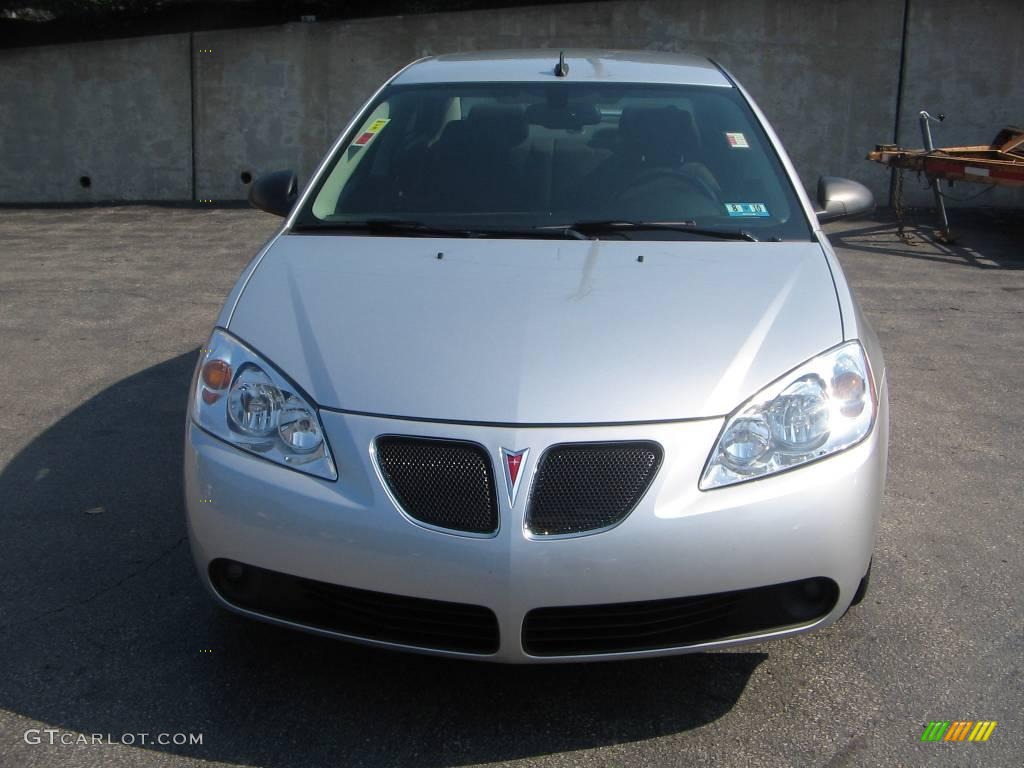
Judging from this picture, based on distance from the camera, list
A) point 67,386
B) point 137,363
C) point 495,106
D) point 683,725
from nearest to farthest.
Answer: point 683,725
point 495,106
point 67,386
point 137,363

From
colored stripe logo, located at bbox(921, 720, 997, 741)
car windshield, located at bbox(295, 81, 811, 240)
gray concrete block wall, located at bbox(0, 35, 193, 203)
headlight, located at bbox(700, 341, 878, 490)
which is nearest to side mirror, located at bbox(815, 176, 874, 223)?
car windshield, located at bbox(295, 81, 811, 240)

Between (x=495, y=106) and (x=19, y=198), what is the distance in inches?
492

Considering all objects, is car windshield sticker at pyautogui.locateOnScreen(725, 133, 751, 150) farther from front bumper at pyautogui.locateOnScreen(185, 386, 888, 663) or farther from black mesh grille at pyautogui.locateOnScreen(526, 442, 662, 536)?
black mesh grille at pyautogui.locateOnScreen(526, 442, 662, 536)

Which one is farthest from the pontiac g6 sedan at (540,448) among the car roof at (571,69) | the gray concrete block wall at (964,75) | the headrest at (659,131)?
the gray concrete block wall at (964,75)

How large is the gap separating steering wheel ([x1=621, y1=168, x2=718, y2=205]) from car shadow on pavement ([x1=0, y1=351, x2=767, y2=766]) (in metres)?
1.66

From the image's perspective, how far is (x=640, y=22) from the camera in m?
13.9

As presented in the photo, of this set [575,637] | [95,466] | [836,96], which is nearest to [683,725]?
[575,637]

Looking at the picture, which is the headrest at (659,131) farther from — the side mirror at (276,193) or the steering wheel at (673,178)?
the side mirror at (276,193)

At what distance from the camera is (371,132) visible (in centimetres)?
430

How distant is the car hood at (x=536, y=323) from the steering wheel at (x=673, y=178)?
0.41m

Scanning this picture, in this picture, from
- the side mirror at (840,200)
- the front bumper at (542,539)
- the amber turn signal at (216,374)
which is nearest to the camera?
the front bumper at (542,539)

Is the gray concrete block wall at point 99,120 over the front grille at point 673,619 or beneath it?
over

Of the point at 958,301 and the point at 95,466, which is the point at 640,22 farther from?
the point at 95,466

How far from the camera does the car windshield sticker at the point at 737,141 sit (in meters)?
4.12
